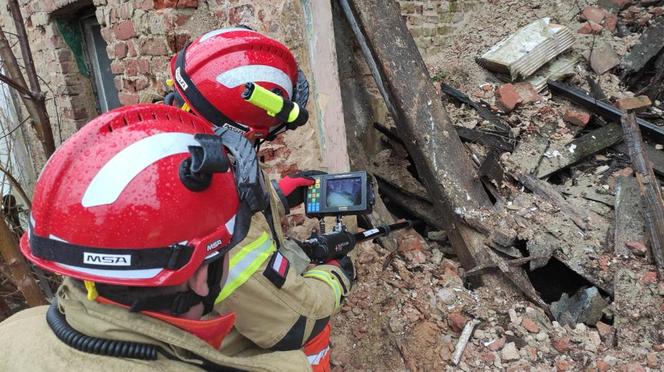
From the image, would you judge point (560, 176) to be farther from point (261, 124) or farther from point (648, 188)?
point (261, 124)

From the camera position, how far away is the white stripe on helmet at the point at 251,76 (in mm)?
1560

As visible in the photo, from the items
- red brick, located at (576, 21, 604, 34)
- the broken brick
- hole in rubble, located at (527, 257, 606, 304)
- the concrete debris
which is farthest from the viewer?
red brick, located at (576, 21, 604, 34)

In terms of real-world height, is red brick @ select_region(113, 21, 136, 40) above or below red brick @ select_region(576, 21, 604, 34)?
above

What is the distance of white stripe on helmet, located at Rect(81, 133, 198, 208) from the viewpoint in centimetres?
85

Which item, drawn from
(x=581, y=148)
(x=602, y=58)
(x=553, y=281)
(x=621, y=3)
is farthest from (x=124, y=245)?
(x=621, y=3)

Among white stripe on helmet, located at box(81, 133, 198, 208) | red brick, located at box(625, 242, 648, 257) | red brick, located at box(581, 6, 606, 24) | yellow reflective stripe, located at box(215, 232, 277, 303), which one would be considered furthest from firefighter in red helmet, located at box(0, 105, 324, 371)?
red brick, located at box(581, 6, 606, 24)

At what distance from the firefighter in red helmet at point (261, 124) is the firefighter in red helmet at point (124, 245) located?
30 centimetres

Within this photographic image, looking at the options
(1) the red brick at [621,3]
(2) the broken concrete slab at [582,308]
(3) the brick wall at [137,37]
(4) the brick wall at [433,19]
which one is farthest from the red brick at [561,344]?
(1) the red brick at [621,3]

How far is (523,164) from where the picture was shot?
3.18 metres

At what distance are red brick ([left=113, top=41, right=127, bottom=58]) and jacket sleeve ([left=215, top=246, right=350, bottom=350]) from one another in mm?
2072

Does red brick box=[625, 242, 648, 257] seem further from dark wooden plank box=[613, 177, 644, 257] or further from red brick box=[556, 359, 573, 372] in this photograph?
red brick box=[556, 359, 573, 372]

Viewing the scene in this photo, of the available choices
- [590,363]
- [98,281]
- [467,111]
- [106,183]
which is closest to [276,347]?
[98,281]

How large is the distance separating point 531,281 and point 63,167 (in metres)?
2.70

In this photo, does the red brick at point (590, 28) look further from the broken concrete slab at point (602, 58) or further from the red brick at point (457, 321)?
the red brick at point (457, 321)
